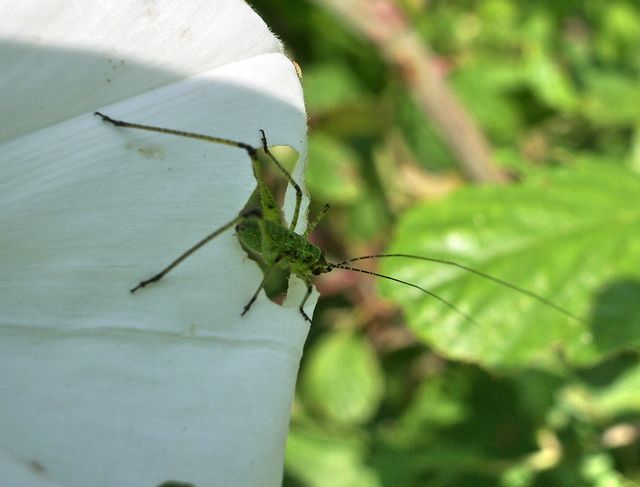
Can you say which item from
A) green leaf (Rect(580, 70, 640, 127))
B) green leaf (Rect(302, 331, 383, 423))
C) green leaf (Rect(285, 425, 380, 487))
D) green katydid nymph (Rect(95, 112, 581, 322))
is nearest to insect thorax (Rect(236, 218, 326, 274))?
green katydid nymph (Rect(95, 112, 581, 322))

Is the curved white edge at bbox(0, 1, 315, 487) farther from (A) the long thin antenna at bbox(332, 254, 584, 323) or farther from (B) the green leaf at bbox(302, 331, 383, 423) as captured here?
(B) the green leaf at bbox(302, 331, 383, 423)

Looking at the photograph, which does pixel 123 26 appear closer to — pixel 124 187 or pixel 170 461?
pixel 124 187

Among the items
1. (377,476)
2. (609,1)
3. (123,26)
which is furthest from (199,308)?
(609,1)

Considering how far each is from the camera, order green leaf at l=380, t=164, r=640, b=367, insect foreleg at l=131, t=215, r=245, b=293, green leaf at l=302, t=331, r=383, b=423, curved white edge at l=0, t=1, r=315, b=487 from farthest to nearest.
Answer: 1. green leaf at l=302, t=331, r=383, b=423
2. green leaf at l=380, t=164, r=640, b=367
3. insect foreleg at l=131, t=215, r=245, b=293
4. curved white edge at l=0, t=1, r=315, b=487

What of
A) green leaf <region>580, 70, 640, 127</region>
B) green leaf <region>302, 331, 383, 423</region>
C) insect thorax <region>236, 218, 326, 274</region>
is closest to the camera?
insect thorax <region>236, 218, 326, 274</region>

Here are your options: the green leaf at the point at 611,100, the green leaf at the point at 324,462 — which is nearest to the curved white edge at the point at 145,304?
the green leaf at the point at 324,462

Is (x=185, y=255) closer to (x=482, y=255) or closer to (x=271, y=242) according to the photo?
(x=271, y=242)
